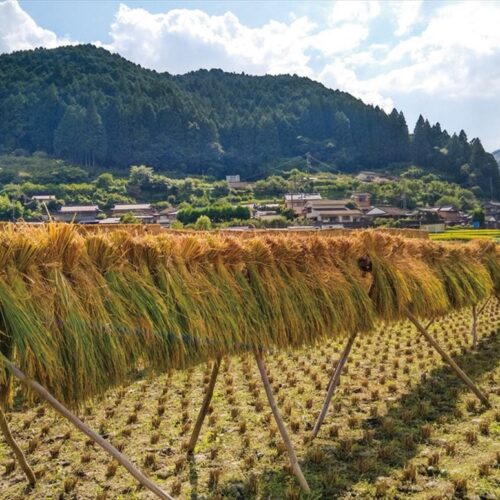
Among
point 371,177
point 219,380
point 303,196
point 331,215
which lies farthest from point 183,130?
point 219,380

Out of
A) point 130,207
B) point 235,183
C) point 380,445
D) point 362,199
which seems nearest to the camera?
point 380,445

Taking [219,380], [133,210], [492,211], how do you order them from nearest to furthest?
[219,380] < [133,210] < [492,211]

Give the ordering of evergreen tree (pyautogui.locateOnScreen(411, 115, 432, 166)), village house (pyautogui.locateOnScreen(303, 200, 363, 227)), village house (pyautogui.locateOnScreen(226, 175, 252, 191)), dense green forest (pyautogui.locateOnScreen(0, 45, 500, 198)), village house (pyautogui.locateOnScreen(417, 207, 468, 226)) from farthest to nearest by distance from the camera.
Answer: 1. evergreen tree (pyautogui.locateOnScreen(411, 115, 432, 166))
2. dense green forest (pyautogui.locateOnScreen(0, 45, 500, 198))
3. village house (pyautogui.locateOnScreen(226, 175, 252, 191))
4. village house (pyautogui.locateOnScreen(417, 207, 468, 226))
5. village house (pyautogui.locateOnScreen(303, 200, 363, 227))

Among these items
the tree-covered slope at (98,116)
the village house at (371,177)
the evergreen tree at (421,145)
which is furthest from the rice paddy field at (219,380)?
the evergreen tree at (421,145)

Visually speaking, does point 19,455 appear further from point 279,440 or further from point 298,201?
point 298,201

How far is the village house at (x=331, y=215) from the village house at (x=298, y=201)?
1.70 meters

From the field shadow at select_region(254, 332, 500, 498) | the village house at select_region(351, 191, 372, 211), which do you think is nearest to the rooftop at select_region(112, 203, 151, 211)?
the village house at select_region(351, 191, 372, 211)

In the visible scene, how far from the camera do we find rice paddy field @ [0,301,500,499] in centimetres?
416

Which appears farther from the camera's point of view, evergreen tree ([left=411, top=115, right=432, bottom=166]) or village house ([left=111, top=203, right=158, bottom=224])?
evergreen tree ([left=411, top=115, right=432, bottom=166])

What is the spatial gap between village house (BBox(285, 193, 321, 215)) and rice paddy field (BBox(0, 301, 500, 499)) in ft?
182

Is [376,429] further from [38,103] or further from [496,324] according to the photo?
[38,103]

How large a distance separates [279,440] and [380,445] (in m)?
0.98

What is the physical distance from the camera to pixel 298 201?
71.8m

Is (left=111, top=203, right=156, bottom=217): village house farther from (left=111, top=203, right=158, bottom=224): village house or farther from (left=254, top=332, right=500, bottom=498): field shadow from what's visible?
(left=254, top=332, right=500, bottom=498): field shadow
